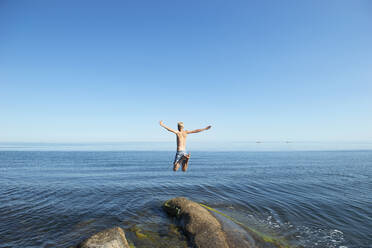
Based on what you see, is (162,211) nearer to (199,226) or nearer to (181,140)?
(199,226)

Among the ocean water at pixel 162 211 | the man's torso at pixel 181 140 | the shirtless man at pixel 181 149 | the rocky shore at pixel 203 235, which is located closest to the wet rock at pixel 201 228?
the rocky shore at pixel 203 235

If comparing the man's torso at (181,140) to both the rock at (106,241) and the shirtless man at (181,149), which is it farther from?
the rock at (106,241)

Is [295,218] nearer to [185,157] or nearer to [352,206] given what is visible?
[352,206]

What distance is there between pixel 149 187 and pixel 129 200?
15.4ft

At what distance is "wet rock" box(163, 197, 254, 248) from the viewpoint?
7.27 m

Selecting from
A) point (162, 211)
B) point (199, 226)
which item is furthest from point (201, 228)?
point (162, 211)

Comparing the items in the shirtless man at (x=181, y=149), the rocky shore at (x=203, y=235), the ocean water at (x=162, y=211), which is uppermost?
the shirtless man at (x=181, y=149)

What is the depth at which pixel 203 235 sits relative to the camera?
7738mm

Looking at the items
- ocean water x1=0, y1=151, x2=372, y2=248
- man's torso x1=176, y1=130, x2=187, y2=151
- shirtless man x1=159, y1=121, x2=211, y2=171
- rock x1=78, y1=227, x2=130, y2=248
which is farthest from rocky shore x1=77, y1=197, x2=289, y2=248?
man's torso x1=176, y1=130, x2=187, y2=151

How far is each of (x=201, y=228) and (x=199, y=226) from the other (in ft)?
0.54

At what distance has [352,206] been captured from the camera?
14.0 meters

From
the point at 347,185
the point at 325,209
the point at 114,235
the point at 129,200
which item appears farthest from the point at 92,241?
the point at 347,185

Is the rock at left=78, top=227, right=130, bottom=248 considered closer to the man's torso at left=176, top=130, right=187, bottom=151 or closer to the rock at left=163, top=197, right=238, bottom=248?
the rock at left=163, top=197, right=238, bottom=248

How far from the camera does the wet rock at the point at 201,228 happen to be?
7266 millimetres
